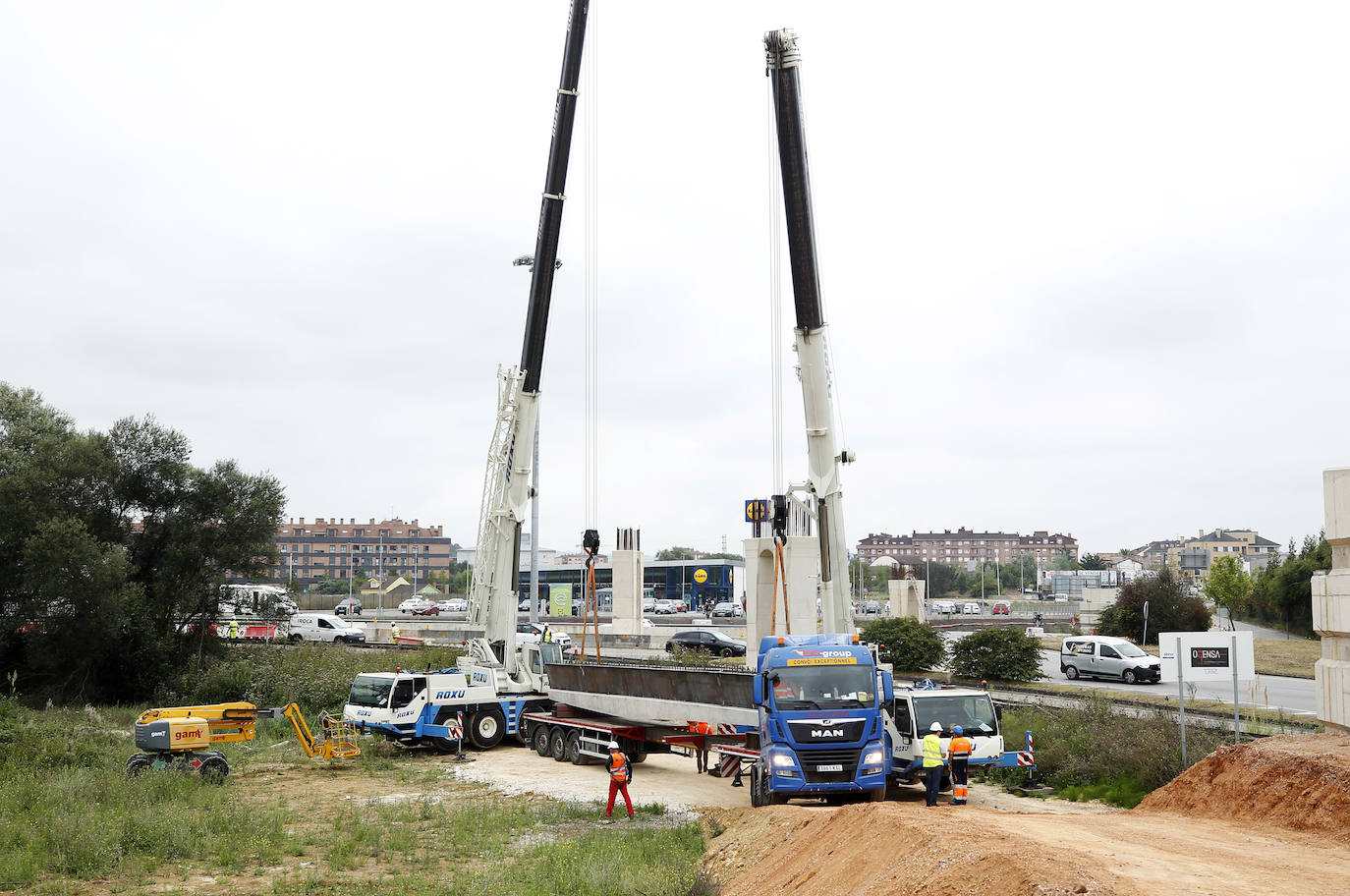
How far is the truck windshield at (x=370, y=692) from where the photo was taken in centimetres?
2434

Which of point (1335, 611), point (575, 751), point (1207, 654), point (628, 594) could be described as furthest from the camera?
point (628, 594)

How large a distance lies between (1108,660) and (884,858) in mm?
26793

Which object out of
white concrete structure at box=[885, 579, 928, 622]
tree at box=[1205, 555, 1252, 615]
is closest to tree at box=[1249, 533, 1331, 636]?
tree at box=[1205, 555, 1252, 615]

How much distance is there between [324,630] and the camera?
5094 centimetres

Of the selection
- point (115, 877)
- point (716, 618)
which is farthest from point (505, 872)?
point (716, 618)

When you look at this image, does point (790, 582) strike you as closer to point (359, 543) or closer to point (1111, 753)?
point (1111, 753)

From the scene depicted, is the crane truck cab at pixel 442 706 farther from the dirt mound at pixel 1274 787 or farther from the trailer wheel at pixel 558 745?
the dirt mound at pixel 1274 787

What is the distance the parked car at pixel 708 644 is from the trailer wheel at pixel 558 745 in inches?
757

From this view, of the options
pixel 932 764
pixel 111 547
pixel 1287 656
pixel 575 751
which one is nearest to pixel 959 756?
pixel 932 764

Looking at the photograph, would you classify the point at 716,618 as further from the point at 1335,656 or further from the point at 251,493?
the point at 1335,656

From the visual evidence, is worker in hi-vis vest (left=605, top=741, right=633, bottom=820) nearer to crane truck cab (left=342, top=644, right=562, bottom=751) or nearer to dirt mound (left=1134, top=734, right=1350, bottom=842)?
dirt mound (left=1134, top=734, right=1350, bottom=842)

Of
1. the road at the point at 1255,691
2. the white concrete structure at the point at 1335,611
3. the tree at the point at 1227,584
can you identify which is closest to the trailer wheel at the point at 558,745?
the white concrete structure at the point at 1335,611

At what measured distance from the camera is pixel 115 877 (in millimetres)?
12695

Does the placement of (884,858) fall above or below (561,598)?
below
